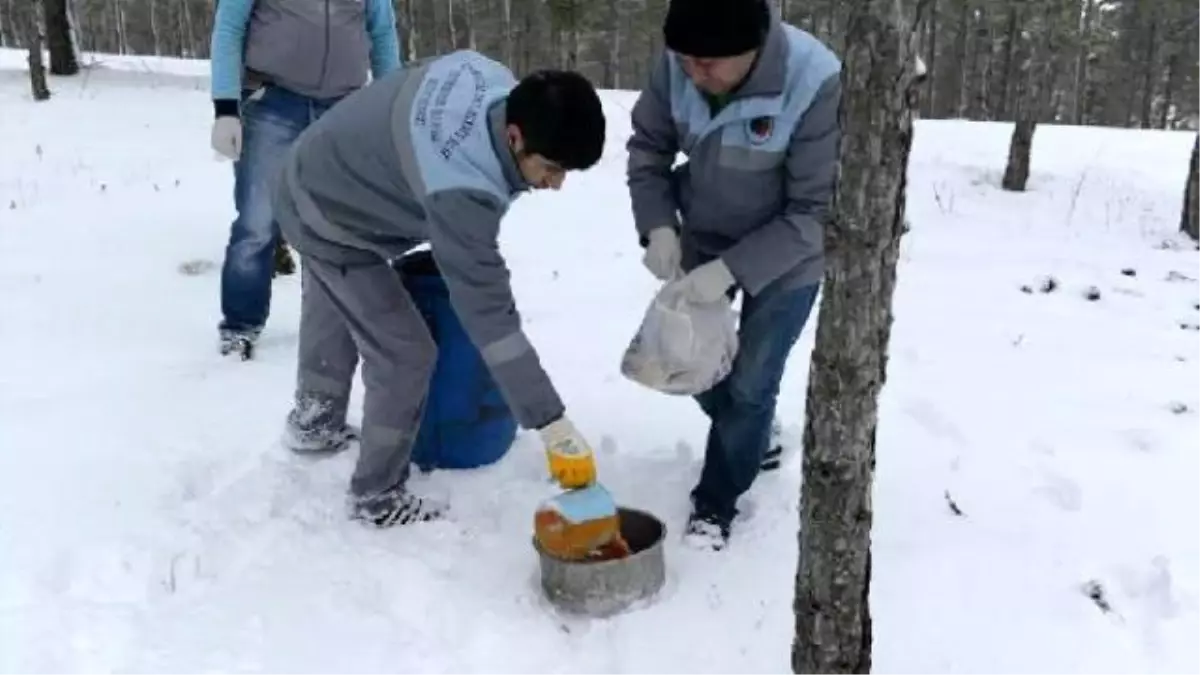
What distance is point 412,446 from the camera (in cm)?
363

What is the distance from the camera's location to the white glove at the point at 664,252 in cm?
332

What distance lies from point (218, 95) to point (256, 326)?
3.39 feet

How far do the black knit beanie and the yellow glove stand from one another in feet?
3.34

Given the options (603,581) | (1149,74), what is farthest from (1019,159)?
(1149,74)

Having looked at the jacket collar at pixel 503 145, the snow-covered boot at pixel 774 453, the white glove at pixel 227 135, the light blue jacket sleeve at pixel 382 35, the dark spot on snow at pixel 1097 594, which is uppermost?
the light blue jacket sleeve at pixel 382 35

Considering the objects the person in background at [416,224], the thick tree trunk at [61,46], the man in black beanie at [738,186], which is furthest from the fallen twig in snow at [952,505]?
the thick tree trunk at [61,46]

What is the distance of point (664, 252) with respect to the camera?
3.31 meters

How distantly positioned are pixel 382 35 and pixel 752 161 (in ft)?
7.39

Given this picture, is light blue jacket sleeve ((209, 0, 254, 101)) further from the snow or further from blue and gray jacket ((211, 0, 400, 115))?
the snow

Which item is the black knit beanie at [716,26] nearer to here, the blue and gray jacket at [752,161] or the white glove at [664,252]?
the blue and gray jacket at [752,161]

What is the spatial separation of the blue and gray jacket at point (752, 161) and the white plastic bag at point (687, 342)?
5.5 inches

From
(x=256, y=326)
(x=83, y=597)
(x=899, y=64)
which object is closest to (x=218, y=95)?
(x=256, y=326)

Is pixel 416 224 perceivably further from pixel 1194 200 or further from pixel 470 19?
pixel 470 19

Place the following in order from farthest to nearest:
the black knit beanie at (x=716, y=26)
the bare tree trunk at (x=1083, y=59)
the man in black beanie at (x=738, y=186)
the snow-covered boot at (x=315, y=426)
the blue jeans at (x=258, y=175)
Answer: the bare tree trunk at (x=1083, y=59) → the blue jeans at (x=258, y=175) → the snow-covered boot at (x=315, y=426) → the man in black beanie at (x=738, y=186) → the black knit beanie at (x=716, y=26)
